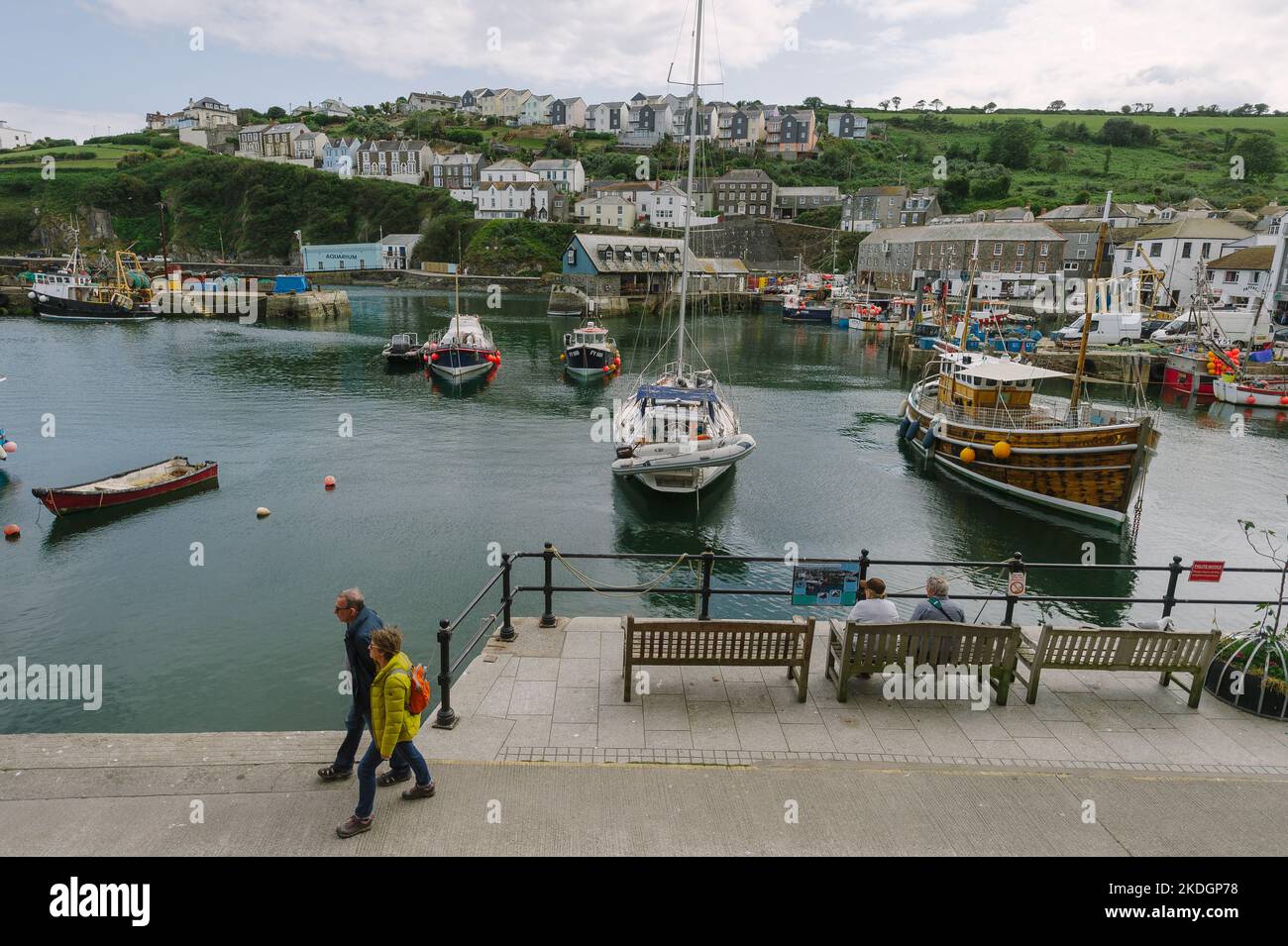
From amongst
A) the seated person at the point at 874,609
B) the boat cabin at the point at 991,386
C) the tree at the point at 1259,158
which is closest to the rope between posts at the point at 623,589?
the seated person at the point at 874,609

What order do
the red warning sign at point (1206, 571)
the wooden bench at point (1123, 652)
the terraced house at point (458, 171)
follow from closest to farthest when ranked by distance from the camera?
the wooden bench at point (1123, 652)
the red warning sign at point (1206, 571)
the terraced house at point (458, 171)

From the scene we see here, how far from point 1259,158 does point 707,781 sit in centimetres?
17950

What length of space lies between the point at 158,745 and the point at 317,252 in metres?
134

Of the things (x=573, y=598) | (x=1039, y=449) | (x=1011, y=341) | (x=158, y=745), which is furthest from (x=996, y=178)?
(x=158, y=745)

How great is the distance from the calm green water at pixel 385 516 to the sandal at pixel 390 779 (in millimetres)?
6170

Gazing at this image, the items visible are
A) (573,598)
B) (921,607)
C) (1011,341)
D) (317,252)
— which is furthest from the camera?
(317,252)

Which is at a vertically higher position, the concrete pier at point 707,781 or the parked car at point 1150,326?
the parked car at point 1150,326

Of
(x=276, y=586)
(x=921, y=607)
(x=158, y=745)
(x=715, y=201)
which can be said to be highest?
(x=715, y=201)

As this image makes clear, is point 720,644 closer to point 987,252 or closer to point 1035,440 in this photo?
point 1035,440

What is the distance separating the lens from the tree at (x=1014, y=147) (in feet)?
506

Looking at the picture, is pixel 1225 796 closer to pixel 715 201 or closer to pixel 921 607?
pixel 921 607

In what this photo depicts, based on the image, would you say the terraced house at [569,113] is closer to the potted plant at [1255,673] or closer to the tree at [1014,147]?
the tree at [1014,147]

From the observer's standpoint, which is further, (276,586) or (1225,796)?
(276,586)
